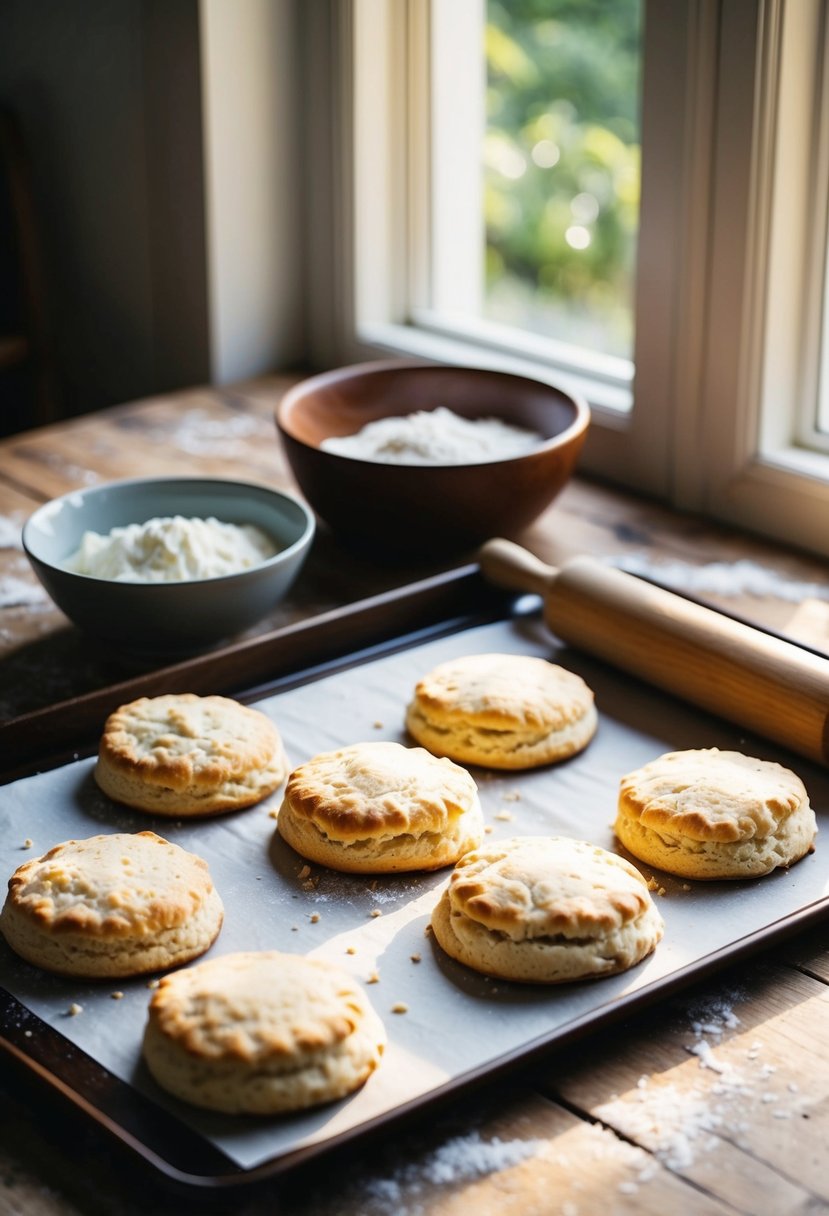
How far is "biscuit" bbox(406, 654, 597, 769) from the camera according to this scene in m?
1.33

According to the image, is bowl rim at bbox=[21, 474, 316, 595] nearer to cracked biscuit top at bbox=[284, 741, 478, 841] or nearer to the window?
cracked biscuit top at bbox=[284, 741, 478, 841]

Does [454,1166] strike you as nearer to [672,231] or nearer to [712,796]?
[712,796]

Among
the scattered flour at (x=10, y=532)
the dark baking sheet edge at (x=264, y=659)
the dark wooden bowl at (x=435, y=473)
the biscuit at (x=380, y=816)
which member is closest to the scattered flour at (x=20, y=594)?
the scattered flour at (x=10, y=532)

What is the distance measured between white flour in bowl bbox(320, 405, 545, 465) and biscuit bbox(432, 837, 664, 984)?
2.15 ft

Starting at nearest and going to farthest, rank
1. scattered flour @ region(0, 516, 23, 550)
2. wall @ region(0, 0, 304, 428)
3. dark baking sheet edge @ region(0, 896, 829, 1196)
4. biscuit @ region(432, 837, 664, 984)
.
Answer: dark baking sheet edge @ region(0, 896, 829, 1196) → biscuit @ region(432, 837, 664, 984) → scattered flour @ region(0, 516, 23, 550) → wall @ region(0, 0, 304, 428)

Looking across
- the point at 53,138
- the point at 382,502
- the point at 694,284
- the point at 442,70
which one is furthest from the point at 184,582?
the point at 53,138

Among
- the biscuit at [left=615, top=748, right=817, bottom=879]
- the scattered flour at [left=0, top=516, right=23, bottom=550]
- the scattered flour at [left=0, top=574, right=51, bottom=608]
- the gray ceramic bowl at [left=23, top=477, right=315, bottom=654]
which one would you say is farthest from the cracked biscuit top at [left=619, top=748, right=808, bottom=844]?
the scattered flour at [left=0, top=516, right=23, bottom=550]

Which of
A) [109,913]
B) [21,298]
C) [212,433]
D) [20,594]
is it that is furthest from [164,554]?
[21,298]

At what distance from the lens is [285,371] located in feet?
8.14

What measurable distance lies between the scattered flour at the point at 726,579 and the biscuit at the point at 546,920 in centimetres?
60

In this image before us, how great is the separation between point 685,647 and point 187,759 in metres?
0.49

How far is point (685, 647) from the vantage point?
4.61 feet

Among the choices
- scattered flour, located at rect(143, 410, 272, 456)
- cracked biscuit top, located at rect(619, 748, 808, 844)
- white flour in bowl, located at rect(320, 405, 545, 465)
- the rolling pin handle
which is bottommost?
cracked biscuit top, located at rect(619, 748, 808, 844)

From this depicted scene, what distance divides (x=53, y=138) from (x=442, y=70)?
2.95ft
